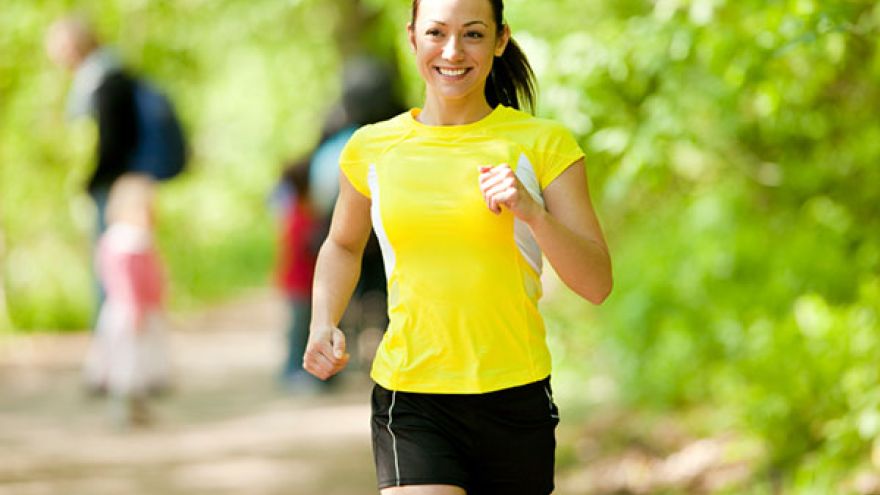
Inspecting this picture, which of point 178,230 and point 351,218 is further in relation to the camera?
point 178,230

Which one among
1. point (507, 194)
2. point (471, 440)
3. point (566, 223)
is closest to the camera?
point (507, 194)

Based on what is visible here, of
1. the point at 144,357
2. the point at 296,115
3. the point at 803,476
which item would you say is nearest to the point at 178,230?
the point at 296,115

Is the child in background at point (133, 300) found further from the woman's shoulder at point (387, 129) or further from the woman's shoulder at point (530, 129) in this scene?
the woman's shoulder at point (530, 129)

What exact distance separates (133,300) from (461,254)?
220 inches

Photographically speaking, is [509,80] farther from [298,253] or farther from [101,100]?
[298,253]

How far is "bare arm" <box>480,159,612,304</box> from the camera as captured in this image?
3.09 m

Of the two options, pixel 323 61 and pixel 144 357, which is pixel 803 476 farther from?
pixel 323 61

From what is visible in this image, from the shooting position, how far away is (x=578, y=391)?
941 centimetres

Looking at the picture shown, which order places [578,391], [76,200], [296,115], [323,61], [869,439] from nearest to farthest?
[869,439] → [578,391] → [76,200] → [323,61] → [296,115]

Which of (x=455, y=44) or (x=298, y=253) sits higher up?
(x=298, y=253)

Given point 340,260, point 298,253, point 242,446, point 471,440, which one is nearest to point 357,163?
point 340,260

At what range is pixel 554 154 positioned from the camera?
11.0ft

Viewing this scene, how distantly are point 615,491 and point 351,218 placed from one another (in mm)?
3475

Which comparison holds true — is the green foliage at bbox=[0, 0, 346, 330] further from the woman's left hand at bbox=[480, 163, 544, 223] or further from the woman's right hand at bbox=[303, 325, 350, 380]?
the woman's left hand at bbox=[480, 163, 544, 223]
